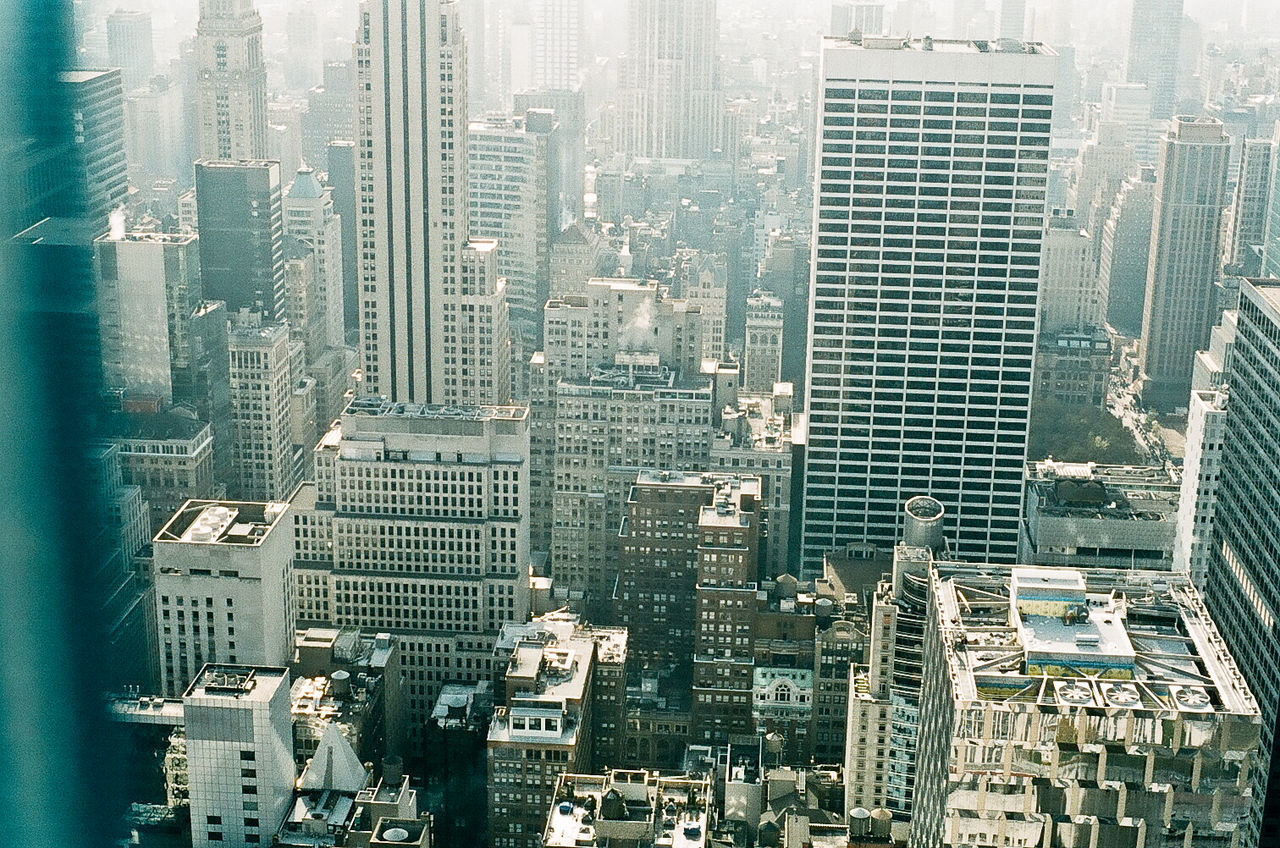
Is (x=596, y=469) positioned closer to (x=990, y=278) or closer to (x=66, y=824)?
(x=990, y=278)

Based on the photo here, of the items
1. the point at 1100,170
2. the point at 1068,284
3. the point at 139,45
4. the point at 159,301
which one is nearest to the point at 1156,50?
the point at 1100,170

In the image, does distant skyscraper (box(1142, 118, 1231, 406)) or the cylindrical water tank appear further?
distant skyscraper (box(1142, 118, 1231, 406))

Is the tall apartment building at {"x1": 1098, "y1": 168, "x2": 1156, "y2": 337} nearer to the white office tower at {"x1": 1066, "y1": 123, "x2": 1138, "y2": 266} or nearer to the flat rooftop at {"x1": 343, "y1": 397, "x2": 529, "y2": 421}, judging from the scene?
the white office tower at {"x1": 1066, "y1": 123, "x2": 1138, "y2": 266}

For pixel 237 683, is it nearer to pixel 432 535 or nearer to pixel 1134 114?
pixel 432 535

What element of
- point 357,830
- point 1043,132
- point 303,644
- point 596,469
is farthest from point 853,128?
point 357,830

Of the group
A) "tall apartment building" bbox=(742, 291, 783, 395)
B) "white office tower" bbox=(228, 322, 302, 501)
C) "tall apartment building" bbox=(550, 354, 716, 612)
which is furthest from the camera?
"tall apartment building" bbox=(742, 291, 783, 395)

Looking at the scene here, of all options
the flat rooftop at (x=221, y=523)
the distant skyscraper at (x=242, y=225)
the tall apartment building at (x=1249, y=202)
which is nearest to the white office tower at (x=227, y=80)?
the distant skyscraper at (x=242, y=225)

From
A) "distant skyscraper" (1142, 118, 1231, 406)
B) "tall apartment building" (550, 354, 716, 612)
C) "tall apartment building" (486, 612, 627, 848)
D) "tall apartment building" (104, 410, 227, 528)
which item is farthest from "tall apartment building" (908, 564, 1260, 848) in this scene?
"distant skyscraper" (1142, 118, 1231, 406)
